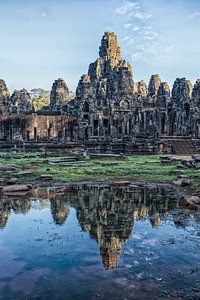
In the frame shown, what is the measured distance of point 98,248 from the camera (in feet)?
23.5

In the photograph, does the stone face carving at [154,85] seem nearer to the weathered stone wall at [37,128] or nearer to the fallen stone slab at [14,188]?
the weathered stone wall at [37,128]

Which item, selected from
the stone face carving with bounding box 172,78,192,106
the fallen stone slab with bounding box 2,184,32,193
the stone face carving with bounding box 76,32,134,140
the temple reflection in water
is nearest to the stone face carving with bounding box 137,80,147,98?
the stone face carving with bounding box 76,32,134,140

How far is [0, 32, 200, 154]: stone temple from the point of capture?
3652 cm

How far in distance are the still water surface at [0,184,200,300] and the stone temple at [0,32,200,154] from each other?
23.6 meters

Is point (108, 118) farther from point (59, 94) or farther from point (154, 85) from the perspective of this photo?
point (154, 85)

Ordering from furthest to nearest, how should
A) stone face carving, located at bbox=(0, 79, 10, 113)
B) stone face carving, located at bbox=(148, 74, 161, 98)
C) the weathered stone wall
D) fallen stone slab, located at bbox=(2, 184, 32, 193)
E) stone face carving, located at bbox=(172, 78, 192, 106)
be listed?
stone face carving, located at bbox=(148, 74, 161, 98) → stone face carving, located at bbox=(172, 78, 192, 106) → stone face carving, located at bbox=(0, 79, 10, 113) → the weathered stone wall → fallen stone slab, located at bbox=(2, 184, 32, 193)

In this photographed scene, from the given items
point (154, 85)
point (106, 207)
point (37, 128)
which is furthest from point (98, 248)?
point (154, 85)

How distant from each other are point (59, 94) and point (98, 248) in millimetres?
60645

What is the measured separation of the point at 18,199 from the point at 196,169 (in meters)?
12.1

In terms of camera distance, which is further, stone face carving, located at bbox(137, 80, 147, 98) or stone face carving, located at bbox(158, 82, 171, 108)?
stone face carving, located at bbox(137, 80, 147, 98)

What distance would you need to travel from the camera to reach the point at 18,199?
484 inches

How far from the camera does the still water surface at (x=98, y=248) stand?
5.21 metres

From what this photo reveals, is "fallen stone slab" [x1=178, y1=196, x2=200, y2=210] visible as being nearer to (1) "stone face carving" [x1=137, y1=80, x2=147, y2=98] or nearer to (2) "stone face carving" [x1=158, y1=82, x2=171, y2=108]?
(2) "stone face carving" [x1=158, y1=82, x2=171, y2=108]

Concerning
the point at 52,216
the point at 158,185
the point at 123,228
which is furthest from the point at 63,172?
the point at 123,228
